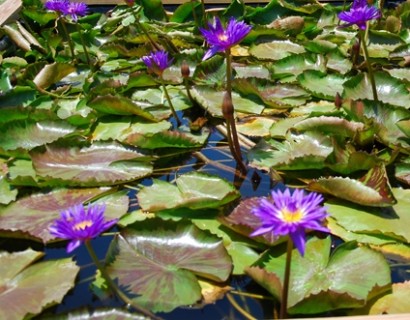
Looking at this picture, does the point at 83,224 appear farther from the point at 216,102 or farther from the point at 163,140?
the point at 216,102

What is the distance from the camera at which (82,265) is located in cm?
128

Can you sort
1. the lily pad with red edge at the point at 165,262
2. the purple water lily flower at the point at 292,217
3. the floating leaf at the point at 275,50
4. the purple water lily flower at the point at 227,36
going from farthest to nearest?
the floating leaf at the point at 275,50
the purple water lily flower at the point at 227,36
the lily pad with red edge at the point at 165,262
the purple water lily flower at the point at 292,217

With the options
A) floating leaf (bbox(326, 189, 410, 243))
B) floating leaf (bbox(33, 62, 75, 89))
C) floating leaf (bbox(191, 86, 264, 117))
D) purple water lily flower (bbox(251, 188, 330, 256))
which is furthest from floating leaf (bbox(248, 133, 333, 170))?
floating leaf (bbox(33, 62, 75, 89))

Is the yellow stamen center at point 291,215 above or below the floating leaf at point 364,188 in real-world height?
above

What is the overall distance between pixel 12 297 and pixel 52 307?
0.26 ft

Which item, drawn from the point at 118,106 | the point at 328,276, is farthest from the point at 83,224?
the point at 118,106

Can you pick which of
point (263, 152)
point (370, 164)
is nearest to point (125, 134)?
point (263, 152)

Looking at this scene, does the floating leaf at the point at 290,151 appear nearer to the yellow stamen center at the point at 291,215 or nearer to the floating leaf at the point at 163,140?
the floating leaf at the point at 163,140

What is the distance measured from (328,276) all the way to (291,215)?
31 centimetres

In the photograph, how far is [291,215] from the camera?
3.04 ft

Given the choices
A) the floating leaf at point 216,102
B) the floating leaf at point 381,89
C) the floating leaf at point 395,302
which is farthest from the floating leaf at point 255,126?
the floating leaf at point 395,302

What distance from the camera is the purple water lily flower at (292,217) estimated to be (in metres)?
0.90

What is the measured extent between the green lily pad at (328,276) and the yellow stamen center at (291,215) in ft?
0.61

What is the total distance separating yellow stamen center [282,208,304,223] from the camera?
36.2 inches
